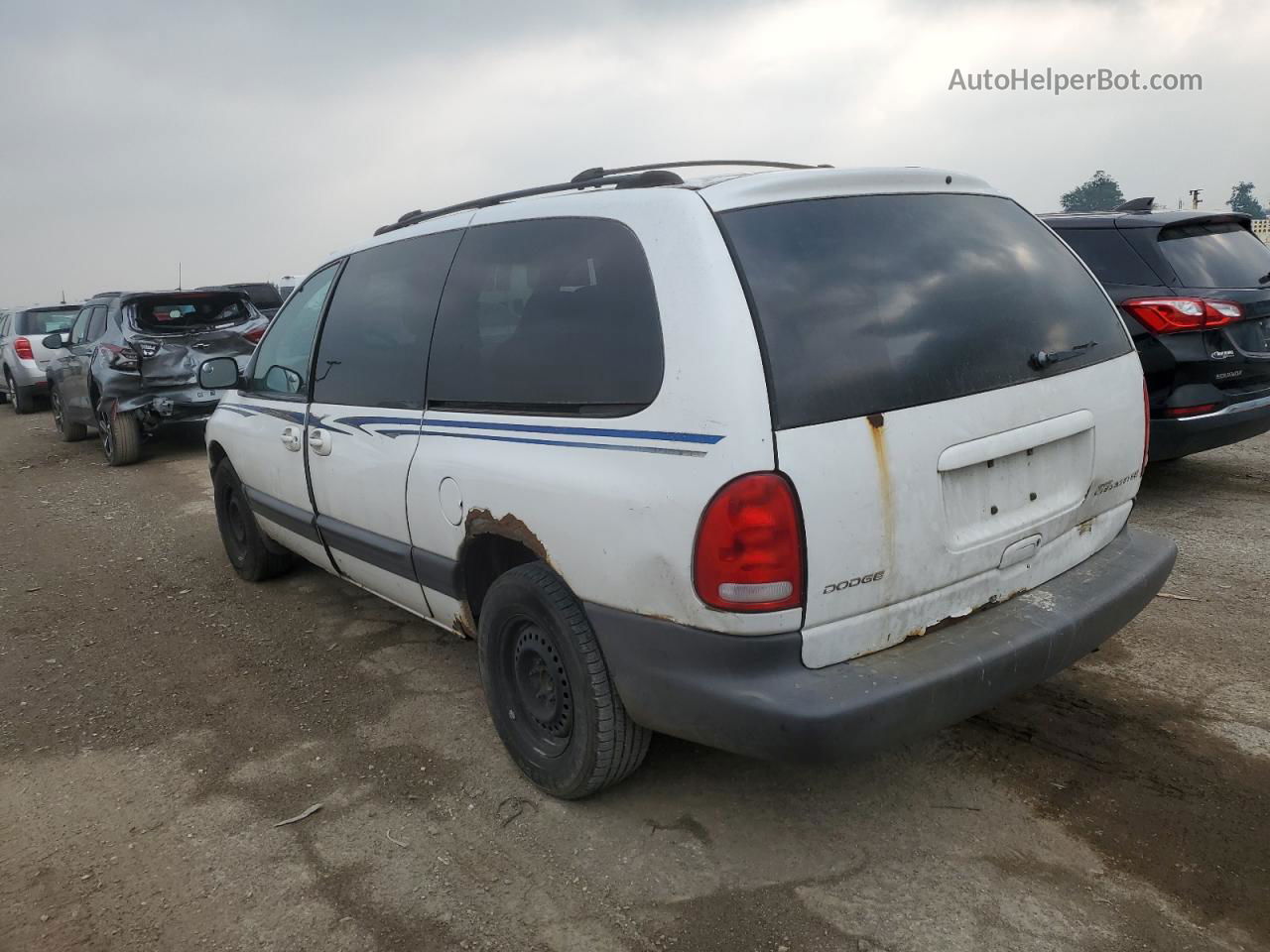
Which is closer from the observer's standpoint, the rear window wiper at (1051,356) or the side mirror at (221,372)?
the rear window wiper at (1051,356)

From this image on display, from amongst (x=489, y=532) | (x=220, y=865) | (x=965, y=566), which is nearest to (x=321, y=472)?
(x=489, y=532)

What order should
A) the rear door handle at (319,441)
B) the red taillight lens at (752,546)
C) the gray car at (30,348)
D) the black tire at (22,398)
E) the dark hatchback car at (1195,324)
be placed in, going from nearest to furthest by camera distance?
the red taillight lens at (752,546) → the rear door handle at (319,441) → the dark hatchback car at (1195,324) → the gray car at (30,348) → the black tire at (22,398)

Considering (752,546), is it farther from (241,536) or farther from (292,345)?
(241,536)

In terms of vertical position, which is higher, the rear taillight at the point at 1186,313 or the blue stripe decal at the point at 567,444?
the rear taillight at the point at 1186,313

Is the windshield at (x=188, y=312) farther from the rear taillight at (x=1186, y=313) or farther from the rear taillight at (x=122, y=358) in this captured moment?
the rear taillight at (x=1186, y=313)

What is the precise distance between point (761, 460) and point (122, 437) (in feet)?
29.9

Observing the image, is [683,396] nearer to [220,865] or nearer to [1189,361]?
[220,865]

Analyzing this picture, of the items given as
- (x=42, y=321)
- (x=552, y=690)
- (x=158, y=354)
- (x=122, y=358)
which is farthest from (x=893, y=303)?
(x=42, y=321)

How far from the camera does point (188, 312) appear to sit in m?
9.70

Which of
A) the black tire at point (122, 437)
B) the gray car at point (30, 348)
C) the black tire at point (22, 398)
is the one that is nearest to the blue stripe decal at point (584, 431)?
the black tire at point (122, 437)

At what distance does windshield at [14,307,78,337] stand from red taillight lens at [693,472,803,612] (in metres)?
16.2

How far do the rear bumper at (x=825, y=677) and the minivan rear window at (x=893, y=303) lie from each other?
594 mm

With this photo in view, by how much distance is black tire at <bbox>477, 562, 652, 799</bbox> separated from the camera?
101 inches

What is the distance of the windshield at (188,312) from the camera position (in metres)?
9.54
